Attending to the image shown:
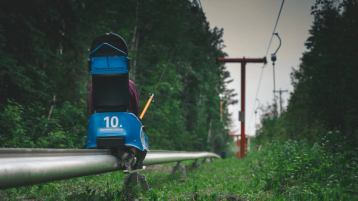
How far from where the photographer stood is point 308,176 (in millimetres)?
6711

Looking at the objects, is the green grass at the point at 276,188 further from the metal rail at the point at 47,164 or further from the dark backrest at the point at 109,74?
the dark backrest at the point at 109,74

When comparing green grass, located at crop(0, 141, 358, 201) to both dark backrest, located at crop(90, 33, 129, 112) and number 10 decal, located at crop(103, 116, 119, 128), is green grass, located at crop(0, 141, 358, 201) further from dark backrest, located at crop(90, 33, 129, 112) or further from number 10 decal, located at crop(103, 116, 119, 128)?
dark backrest, located at crop(90, 33, 129, 112)

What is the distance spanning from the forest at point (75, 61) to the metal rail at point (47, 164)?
8.62 feet

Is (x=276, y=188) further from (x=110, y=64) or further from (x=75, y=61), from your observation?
(x=75, y=61)

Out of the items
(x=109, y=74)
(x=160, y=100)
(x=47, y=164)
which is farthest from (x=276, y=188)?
(x=160, y=100)

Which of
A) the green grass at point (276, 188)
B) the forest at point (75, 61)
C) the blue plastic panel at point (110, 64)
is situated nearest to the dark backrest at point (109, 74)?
the blue plastic panel at point (110, 64)

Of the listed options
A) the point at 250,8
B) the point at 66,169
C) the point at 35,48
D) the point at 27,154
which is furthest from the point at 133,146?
the point at 250,8

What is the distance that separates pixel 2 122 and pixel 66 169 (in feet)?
21.1

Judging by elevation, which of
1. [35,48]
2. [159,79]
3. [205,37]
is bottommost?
[35,48]

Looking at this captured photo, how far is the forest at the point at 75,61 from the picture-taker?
9.27 metres

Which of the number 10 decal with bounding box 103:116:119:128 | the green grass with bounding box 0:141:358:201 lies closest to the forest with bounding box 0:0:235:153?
the green grass with bounding box 0:141:358:201

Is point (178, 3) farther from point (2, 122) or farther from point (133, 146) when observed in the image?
point (133, 146)

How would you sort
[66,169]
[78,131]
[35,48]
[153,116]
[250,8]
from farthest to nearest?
[153,116] < [250,8] < [78,131] < [35,48] < [66,169]

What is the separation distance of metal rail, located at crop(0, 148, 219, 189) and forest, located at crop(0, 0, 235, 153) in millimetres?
2626
